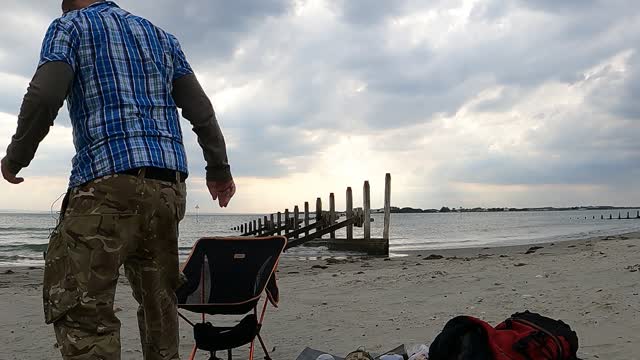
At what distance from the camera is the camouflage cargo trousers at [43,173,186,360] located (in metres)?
2.03

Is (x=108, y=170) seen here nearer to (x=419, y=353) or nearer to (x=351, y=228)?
(x=419, y=353)

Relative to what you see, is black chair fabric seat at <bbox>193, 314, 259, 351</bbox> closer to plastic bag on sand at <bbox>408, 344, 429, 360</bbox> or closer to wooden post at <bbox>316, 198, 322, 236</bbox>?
plastic bag on sand at <bbox>408, 344, 429, 360</bbox>

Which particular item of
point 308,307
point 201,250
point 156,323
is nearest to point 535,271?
point 308,307

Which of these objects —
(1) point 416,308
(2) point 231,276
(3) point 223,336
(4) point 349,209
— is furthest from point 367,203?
(3) point 223,336

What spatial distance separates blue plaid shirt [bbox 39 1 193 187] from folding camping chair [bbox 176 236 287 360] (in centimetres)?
197

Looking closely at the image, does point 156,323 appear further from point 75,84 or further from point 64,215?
point 75,84

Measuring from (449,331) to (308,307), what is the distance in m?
3.81

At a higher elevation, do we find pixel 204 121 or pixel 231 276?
pixel 204 121

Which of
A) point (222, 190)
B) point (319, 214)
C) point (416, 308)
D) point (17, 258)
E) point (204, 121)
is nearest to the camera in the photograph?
point (204, 121)

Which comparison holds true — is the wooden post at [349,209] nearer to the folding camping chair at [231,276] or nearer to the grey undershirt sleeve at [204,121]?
the folding camping chair at [231,276]

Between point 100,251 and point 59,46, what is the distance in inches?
30.3

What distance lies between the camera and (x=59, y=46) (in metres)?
2.10

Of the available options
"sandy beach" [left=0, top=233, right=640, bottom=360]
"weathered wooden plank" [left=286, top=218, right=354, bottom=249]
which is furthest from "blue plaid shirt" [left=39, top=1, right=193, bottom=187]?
"weathered wooden plank" [left=286, top=218, right=354, bottom=249]

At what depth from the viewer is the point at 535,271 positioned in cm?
799
